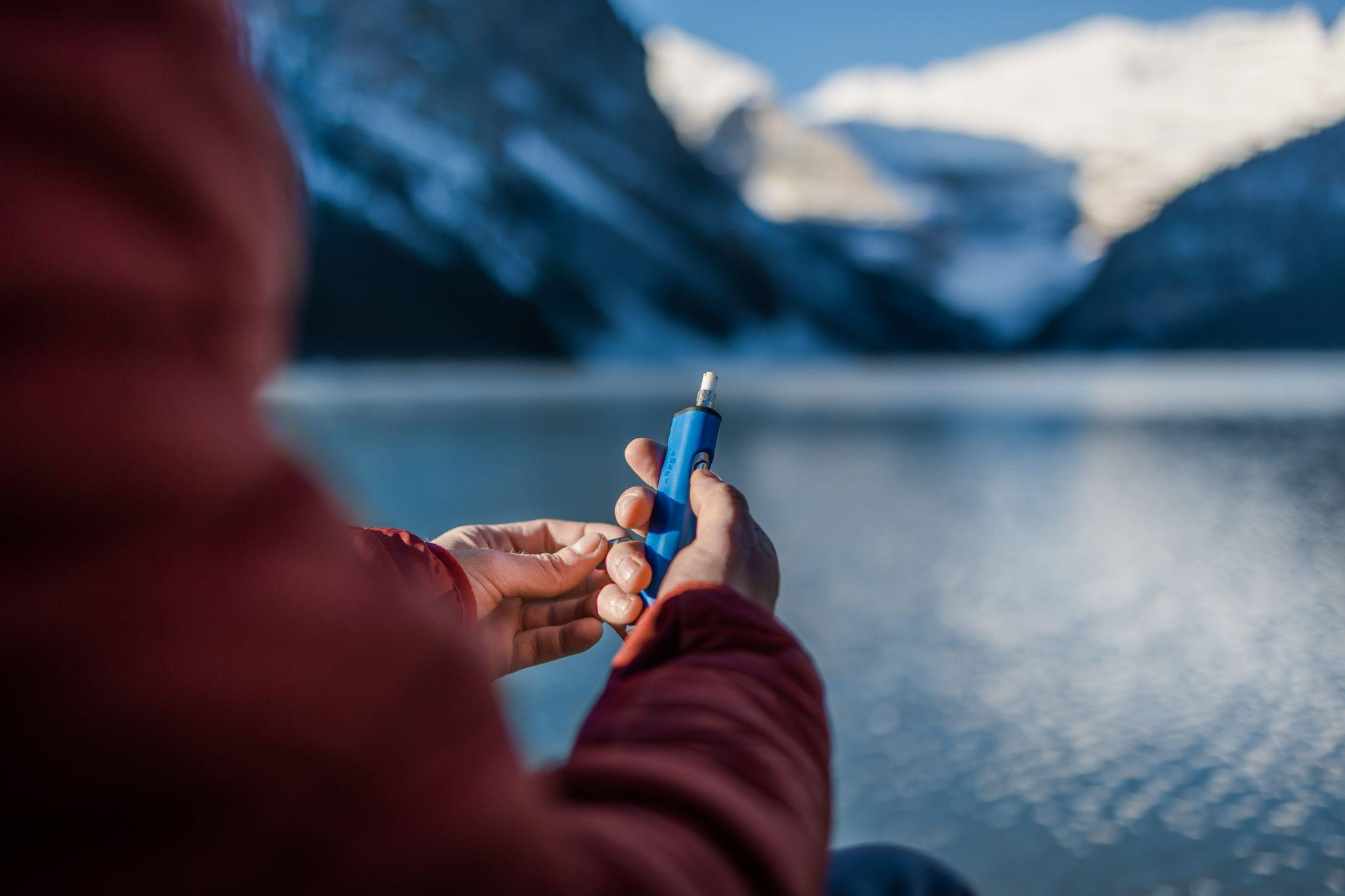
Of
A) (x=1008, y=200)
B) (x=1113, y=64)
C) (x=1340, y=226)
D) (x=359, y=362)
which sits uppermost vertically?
(x=1113, y=64)

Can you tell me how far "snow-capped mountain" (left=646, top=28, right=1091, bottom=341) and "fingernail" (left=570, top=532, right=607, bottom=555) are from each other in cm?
12862

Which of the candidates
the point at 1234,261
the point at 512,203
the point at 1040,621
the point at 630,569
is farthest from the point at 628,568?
the point at 1234,261

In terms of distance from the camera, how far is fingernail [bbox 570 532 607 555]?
1509mm

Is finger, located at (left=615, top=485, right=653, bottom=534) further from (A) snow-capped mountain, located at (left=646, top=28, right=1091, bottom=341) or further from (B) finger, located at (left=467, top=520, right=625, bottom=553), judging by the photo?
(A) snow-capped mountain, located at (left=646, top=28, right=1091, bottom=341)

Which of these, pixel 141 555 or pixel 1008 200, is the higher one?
pixel 1008 200

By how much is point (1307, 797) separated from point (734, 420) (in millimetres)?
15167

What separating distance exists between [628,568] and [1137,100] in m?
192

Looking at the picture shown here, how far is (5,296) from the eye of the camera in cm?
Answer: 36

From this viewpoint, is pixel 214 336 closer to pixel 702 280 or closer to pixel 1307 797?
pixel 1307 797

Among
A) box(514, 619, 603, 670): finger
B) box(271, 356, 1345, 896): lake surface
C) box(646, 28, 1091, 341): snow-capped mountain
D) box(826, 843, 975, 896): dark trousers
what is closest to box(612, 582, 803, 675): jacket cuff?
box(826, 843, 975, 896): dark trousers

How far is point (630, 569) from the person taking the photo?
1.29 m

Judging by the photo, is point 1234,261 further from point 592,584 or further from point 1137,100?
point 592,584

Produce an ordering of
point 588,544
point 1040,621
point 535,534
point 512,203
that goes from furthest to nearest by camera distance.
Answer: point 512,203 → point 1040,621 → point 535,534 → point 588,544

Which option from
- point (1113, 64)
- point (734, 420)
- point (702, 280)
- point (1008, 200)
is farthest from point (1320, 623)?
point (1113, 64)
